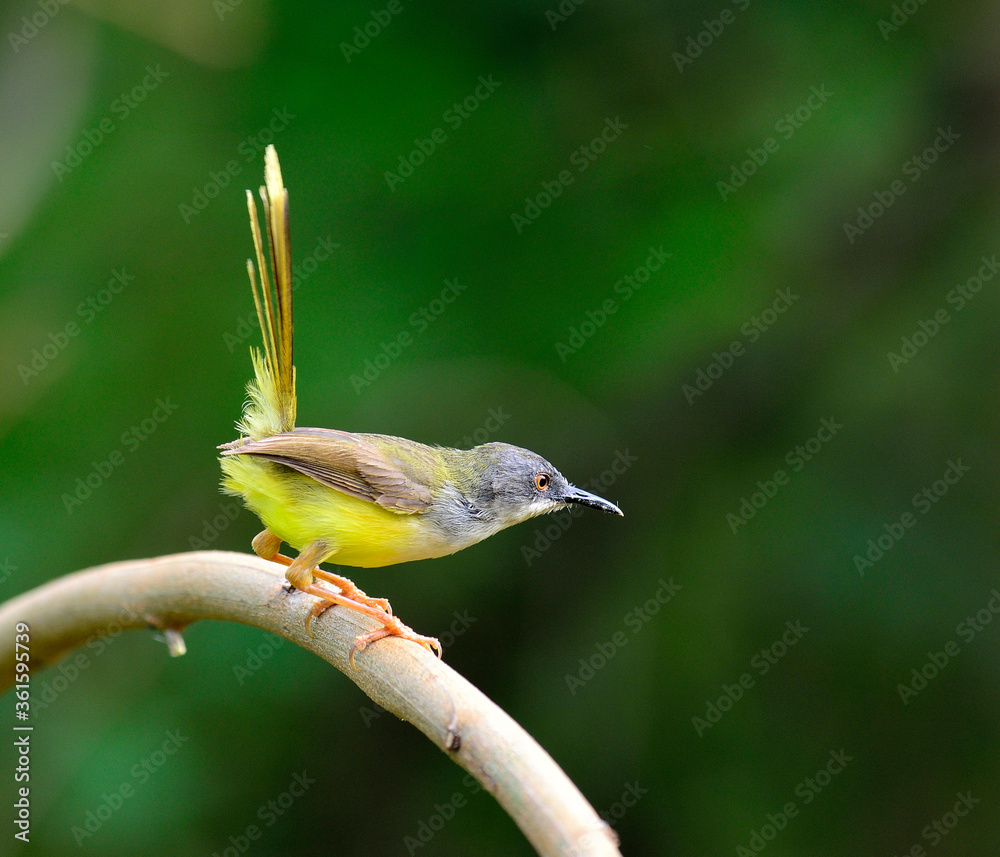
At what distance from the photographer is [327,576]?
3.22m

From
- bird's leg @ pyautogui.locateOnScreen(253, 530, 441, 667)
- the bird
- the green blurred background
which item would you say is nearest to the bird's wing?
the bird

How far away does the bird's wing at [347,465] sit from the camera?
3.02 m

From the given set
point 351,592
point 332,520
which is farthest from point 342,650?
point 351,592

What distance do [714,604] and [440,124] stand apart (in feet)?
9.53

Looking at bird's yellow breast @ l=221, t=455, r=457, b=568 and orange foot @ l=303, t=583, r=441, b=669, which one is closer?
orange foot @ l=303, t=583, r=441, b=669

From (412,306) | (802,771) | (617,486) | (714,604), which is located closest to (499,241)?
(412,306)

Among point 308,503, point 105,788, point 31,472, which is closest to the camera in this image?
point 308,503

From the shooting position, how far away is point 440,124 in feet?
16.1

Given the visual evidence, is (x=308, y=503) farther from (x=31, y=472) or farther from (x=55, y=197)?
(x=55, y=197)

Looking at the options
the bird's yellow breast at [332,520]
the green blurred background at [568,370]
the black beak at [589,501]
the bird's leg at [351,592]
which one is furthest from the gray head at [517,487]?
the green blurred background at [568,370]

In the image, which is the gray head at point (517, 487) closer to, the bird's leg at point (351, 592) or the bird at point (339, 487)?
the bird at point (339, 487)

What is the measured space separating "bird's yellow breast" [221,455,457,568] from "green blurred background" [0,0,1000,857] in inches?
57.8

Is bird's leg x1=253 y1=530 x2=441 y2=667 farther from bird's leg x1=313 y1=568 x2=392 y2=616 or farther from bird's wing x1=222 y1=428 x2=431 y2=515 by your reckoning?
bird's wing x1=222 y1=428 x2=431 y2=515

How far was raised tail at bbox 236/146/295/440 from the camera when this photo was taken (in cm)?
269
